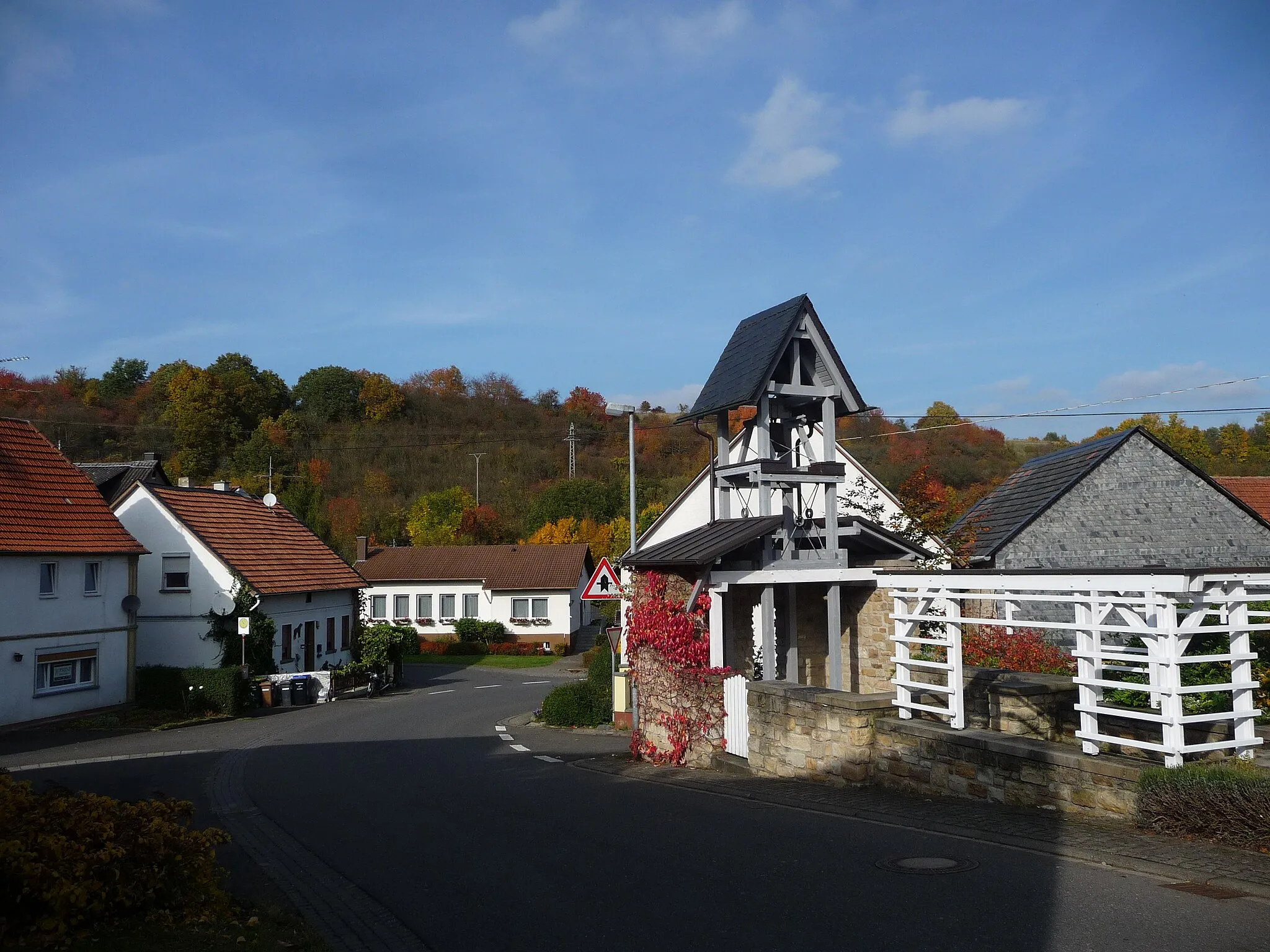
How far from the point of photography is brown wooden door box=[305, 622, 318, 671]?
34.1m

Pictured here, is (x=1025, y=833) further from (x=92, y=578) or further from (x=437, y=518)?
(x=437, y=518)

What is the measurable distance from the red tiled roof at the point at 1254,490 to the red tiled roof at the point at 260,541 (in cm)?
3068

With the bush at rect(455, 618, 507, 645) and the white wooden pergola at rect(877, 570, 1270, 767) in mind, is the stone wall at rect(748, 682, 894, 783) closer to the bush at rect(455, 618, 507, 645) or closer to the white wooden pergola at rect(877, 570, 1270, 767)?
the white wooden pergola at rect(877, 570, 1270, 767)

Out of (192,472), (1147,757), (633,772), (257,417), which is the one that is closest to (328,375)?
(257,417)

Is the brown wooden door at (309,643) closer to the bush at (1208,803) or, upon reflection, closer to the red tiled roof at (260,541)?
the red tiled roof at (260,541)

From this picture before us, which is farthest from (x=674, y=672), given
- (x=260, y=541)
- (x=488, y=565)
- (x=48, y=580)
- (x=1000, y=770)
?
(x=488, y=565)

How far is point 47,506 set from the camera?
27000 millimetres

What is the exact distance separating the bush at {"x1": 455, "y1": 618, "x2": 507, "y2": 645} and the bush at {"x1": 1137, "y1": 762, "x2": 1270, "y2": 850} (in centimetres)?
4461

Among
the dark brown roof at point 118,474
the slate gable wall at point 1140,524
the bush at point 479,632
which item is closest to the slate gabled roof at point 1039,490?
the slate gable wall at point 1140,524

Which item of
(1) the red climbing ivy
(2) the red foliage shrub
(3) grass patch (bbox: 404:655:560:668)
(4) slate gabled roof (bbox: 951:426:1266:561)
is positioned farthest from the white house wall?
(4) slate gabled roof (bbox: 951:426:1266:561)

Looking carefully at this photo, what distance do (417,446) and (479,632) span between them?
37.5 meters

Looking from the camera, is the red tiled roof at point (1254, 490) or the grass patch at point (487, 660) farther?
the grass patch at point (487, 660)

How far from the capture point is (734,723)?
14.9 m

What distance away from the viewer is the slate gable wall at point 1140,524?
2325cm
